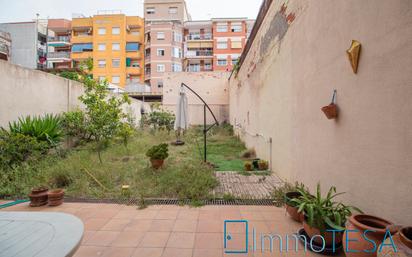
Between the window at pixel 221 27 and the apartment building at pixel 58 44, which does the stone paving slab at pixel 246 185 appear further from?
the apartment building at pixel 58 44

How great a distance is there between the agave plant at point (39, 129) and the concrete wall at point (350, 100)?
19.8 feet

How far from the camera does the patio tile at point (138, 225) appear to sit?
261 centimetres

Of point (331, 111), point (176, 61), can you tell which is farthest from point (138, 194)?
point (176, 61)

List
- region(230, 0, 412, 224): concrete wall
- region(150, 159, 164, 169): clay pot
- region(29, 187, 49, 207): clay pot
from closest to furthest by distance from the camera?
region(230, 0, 412, 224): concrete wall < region(29, 187, 49, 207): clay pot < region(150, 159, 164, 169): clay pot

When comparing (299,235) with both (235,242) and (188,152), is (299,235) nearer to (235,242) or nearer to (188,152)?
(235,242)

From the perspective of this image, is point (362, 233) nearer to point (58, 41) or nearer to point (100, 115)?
point (100, 115)

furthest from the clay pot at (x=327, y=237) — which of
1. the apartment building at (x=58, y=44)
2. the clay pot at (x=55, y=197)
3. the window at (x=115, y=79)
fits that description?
the apartment building at (x=58, y=44)

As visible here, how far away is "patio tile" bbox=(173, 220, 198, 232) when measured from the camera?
260cm

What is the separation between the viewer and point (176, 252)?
213 cm

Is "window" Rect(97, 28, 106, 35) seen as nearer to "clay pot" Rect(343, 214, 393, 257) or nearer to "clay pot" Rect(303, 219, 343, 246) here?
"clay pot" Rect(303, 219, 343, 246)

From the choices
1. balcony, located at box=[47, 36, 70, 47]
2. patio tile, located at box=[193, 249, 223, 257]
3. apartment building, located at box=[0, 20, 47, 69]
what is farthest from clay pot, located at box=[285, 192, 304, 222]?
balcony, located at box=[47, 36, 70, 47]

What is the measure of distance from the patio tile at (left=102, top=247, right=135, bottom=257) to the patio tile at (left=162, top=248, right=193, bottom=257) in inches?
15.3

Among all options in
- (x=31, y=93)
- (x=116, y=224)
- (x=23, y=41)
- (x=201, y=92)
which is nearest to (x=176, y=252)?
(x=116, y=224)

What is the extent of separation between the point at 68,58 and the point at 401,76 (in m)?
36.2
